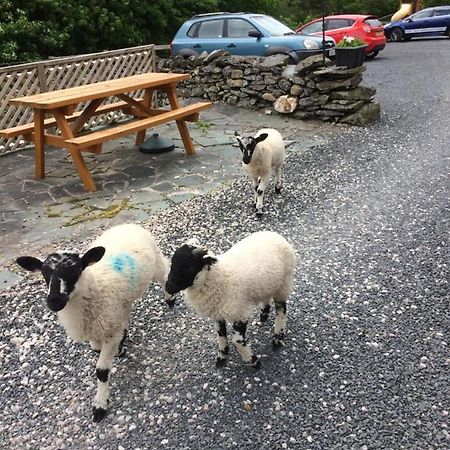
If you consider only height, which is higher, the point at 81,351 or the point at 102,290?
the point at 102,290

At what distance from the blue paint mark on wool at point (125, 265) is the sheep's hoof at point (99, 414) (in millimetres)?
807

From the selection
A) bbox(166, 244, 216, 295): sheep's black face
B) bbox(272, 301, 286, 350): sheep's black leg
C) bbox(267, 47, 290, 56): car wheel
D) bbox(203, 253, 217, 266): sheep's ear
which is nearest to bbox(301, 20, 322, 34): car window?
bbox(267, 47, 290, 56): car wheel

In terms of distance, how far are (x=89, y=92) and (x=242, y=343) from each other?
4761 mm

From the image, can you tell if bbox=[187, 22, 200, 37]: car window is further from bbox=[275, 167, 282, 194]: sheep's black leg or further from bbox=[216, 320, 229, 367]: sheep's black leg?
bbox=[216, 320, 229, 367]: sheep's black leg

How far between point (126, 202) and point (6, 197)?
170 cm

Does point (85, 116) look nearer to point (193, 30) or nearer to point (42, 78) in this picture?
point (42, 78)

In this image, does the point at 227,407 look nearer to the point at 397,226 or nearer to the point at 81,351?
the point at 81,351

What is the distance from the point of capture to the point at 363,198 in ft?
19.0

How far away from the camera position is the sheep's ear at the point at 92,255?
8.82 ft

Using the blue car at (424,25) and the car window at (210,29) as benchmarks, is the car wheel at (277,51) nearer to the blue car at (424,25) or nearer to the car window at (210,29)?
the car window at (210,29)

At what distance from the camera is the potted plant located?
337 inches

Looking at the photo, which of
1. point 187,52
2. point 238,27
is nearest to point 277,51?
point 238,27

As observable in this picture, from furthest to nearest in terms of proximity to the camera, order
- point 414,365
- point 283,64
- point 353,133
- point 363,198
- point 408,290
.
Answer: point 283,64
point 353,133
point 363,198
point 408,290
point 414,365

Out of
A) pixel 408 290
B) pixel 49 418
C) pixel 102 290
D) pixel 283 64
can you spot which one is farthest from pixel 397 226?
pixel 283 64
